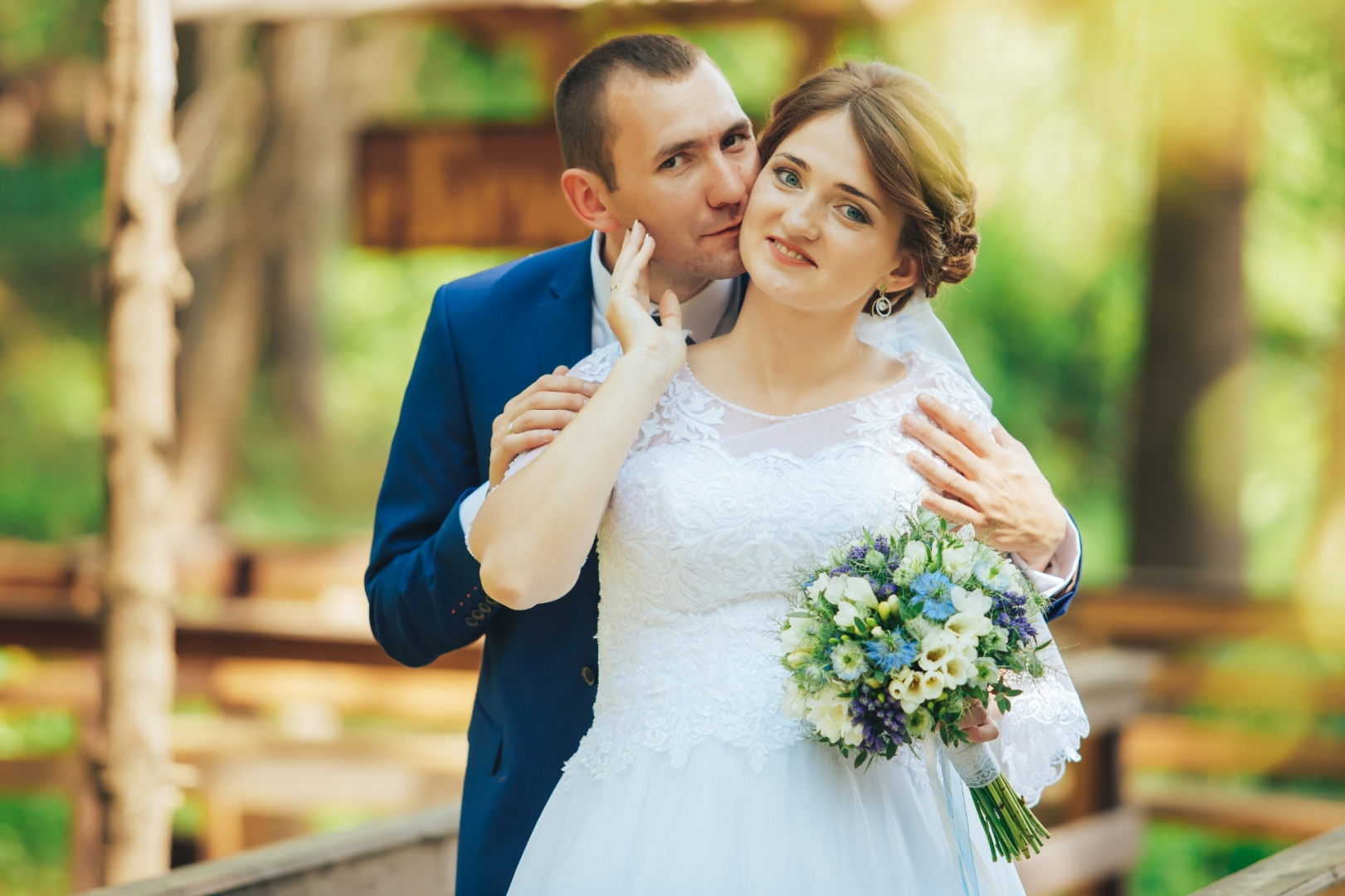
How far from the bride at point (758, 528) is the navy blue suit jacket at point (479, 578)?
0.14 metres

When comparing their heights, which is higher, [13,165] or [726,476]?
[13,165]

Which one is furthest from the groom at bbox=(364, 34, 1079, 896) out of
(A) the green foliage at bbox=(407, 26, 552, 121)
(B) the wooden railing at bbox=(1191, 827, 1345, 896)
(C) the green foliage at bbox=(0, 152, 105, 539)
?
(A) the green foliage at bbox=(407, 26, 552, 121)

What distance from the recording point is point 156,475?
3295 millimetres

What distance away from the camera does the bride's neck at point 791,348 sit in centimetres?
240

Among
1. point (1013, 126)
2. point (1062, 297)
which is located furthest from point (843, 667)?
point (1062, 297)

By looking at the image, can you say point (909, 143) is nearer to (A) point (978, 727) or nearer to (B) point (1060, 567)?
(B) point (1060, 567)

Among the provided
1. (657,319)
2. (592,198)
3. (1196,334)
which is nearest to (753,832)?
(657,319)

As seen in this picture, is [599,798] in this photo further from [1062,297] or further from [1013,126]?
[1062,297]

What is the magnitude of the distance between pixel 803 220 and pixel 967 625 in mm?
729

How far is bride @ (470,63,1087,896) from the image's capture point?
7.04ft

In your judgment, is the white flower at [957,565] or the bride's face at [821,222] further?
the bride's face at [821,222]

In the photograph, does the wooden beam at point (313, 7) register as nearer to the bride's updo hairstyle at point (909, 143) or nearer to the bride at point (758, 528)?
the bride's updo hairstyle at point (909, 143)

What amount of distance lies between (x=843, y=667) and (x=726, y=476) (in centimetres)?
46

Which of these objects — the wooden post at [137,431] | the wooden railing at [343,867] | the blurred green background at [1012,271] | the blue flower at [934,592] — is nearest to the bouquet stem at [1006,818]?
the blue flower at [934,592]
